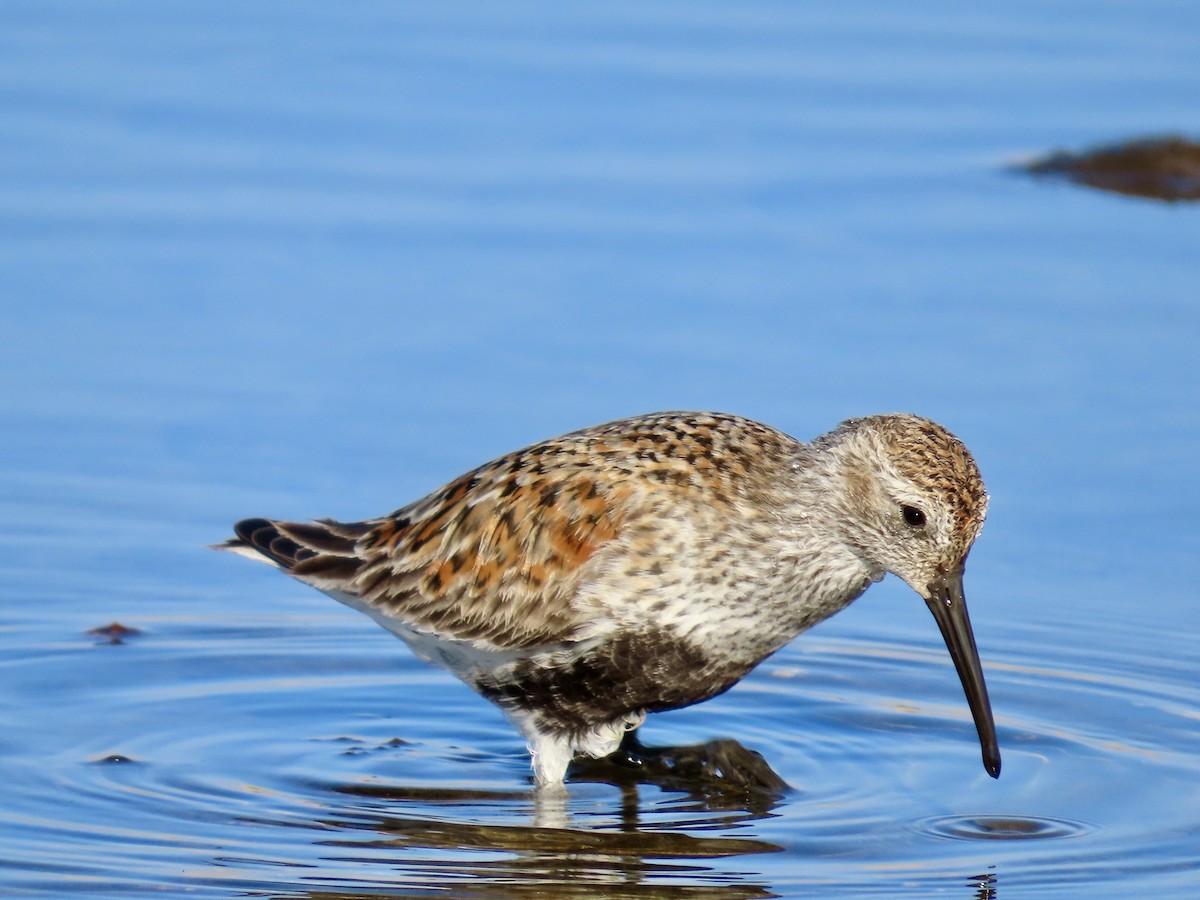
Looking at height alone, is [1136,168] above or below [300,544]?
above

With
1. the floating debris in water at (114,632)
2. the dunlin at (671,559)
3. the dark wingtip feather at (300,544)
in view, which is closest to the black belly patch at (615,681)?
the dunlin at (671,559)

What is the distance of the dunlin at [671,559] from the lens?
902 centimetres

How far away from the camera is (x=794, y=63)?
59.1 feet

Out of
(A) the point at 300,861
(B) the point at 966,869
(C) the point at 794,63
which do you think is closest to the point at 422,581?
(A) the point at 300,861

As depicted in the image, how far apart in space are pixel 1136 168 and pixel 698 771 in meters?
8.11

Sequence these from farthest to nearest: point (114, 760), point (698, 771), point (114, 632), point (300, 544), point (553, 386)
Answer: point (553, 386) → point (114, 632) → point (300, 544) → point (698, 771) → point (114, 760)

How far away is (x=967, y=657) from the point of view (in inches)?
355

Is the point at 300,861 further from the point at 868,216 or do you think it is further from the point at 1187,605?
the point at 868,216

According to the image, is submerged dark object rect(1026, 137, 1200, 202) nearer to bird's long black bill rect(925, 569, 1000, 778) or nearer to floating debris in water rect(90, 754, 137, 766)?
bird's long black bill rect(925, 569, 1000, 778)

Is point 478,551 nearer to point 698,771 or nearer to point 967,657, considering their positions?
point 698,771

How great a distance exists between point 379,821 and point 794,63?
10.4 metres

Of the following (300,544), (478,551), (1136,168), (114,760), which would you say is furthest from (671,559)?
(1136,168)

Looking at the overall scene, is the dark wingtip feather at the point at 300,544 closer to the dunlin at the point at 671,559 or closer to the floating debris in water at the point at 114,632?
the dunlin at the point at 671,559

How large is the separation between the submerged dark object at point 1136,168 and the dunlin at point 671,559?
7196 mm
